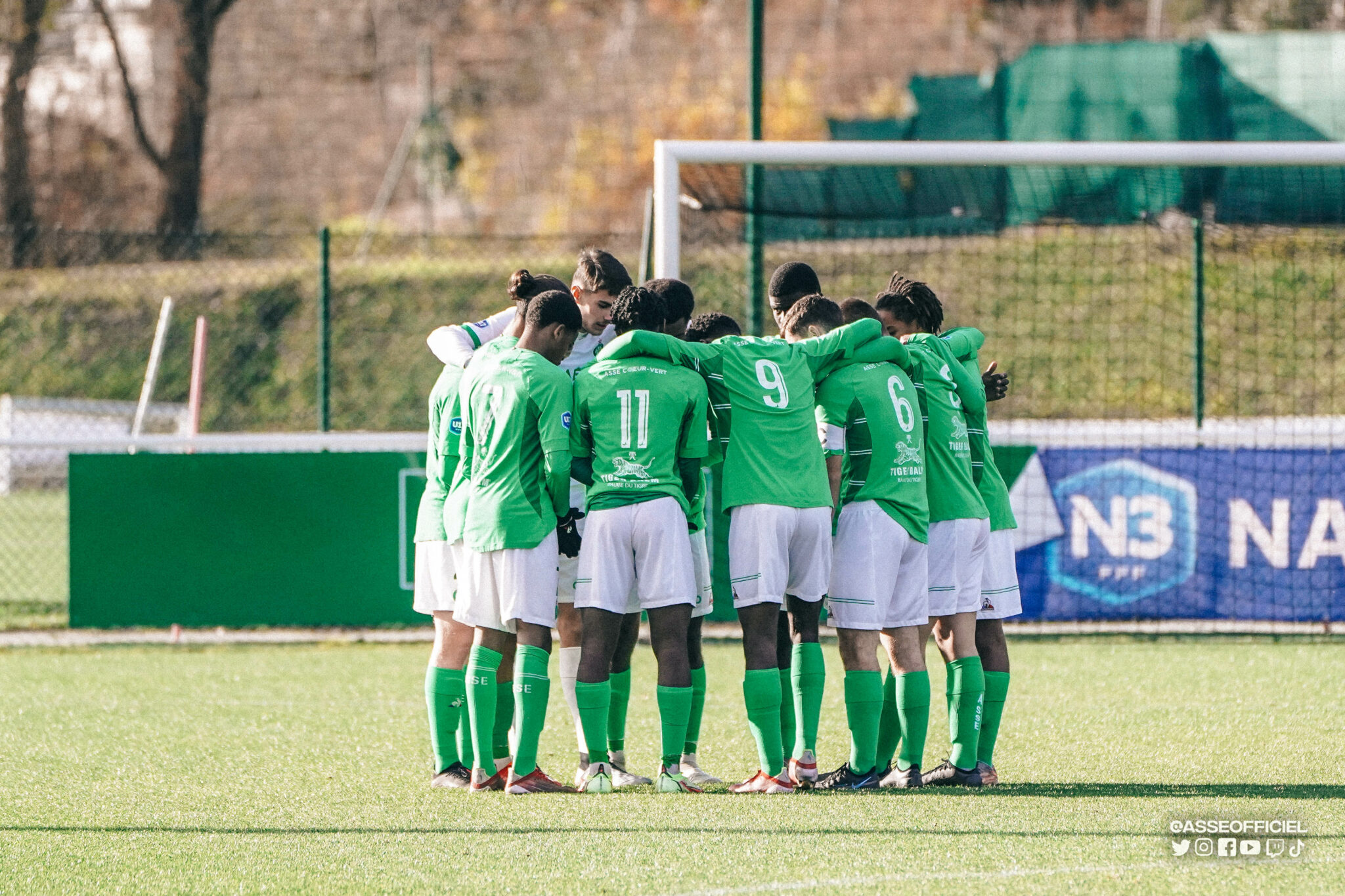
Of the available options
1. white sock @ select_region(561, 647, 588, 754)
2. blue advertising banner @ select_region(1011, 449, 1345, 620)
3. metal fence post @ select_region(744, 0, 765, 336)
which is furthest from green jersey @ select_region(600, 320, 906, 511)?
blue advertising banner @ select_region(1011, 449, 1345, 620)

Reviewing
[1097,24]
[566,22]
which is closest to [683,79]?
[566,22]

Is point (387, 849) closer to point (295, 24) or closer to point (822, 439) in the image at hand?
point (822, 439)

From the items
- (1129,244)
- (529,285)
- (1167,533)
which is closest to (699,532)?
(529,285)

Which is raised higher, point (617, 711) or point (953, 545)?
point (953, 545)

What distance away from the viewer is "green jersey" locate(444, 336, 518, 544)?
5.68m

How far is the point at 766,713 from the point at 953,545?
1.00 metres

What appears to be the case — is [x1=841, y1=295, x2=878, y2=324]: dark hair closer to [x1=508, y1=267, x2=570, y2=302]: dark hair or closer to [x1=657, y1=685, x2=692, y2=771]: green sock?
[x1=508, y1=267, x2=570, y2=302]: dark hair

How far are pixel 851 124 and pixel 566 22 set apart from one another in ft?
51.1

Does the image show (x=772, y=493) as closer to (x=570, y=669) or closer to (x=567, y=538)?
(x=567, y=538)

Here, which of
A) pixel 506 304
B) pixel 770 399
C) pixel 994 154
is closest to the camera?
pixel 770 399

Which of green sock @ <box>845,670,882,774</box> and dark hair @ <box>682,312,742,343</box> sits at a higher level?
dark hair @ <box>682,312,742,343</box>

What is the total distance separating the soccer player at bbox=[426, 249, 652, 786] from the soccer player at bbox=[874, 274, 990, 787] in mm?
1057

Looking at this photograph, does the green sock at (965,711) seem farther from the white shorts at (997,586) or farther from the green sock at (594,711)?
the green sock at (594,711)

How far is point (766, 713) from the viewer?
5.46 meters
